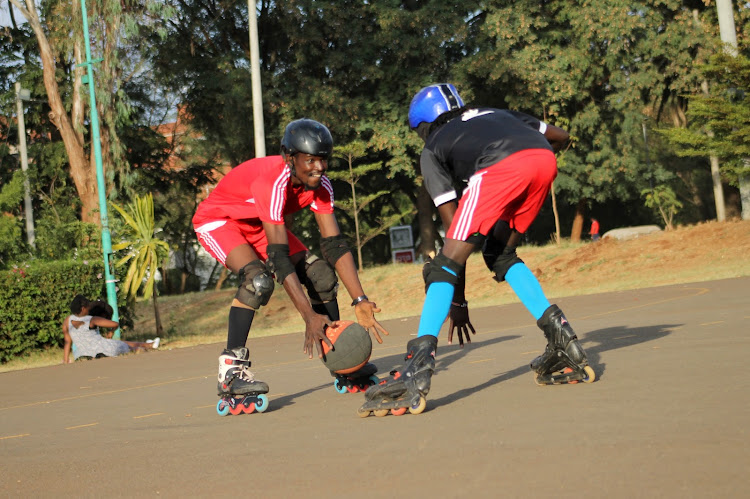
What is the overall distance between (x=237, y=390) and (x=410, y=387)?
1512mm

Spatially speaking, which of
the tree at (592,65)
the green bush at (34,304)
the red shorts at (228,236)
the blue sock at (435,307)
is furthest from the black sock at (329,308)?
the tree at (592,65)

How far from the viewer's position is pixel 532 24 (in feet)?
100

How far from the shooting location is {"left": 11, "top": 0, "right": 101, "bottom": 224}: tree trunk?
2389cm

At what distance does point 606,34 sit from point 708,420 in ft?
91.0

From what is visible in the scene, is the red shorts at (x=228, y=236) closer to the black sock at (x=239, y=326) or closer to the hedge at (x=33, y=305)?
the black sock at (x=239, y=326)

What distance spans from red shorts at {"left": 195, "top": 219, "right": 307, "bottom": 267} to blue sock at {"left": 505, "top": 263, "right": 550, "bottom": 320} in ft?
5.33

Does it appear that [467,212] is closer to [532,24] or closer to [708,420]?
[708,420]

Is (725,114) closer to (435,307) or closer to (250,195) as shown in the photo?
(250,195)

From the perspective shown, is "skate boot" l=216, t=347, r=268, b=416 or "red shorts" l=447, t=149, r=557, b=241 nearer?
"red shorts" l=447, t=149, r=557, b=241

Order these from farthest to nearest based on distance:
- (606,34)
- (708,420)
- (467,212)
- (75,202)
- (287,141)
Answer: (75,202)
(606,34)
(287,141)
(467,212)
(708,420)

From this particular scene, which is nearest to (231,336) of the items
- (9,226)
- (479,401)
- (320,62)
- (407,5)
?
(479,401)

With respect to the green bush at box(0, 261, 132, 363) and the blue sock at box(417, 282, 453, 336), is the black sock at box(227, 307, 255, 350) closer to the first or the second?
the blue sock at box(417, 282, 453, 336)

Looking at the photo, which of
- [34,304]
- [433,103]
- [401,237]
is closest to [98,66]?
[34,304]

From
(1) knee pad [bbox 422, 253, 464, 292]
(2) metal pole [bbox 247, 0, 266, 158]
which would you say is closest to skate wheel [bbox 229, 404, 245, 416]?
(1) knee pad [bbox 422, 253, 464, 292]
